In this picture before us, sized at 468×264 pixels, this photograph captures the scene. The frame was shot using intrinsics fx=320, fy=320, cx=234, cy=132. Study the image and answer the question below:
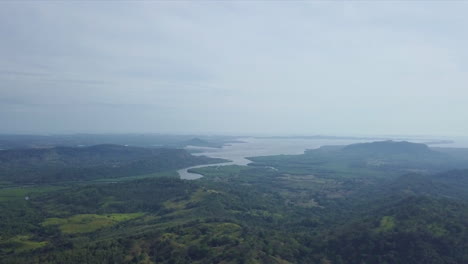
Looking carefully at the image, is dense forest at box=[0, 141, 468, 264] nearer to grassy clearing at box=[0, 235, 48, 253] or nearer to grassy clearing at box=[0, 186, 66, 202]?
grassy clearing at box=[0, 235, 48, 253]

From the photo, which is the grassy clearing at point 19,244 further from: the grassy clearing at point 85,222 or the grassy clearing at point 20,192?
the grassy clearing at point 20,192

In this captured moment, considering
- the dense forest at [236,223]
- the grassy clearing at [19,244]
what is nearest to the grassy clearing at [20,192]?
the dense forest at [236,223]

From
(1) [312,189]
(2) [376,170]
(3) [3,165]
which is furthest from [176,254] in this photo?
(3) [3,165]

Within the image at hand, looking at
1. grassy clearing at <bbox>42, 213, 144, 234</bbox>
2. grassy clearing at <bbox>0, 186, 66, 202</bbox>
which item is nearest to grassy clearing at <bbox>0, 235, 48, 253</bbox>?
grassy clearing at <bbox>42, 213, 144, 234</bbox>

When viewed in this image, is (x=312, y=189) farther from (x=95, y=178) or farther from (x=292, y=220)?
(x=95, y=178)

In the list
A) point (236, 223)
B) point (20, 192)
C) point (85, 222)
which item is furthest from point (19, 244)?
point (20, 192)

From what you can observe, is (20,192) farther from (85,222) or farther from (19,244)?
(19,244)
